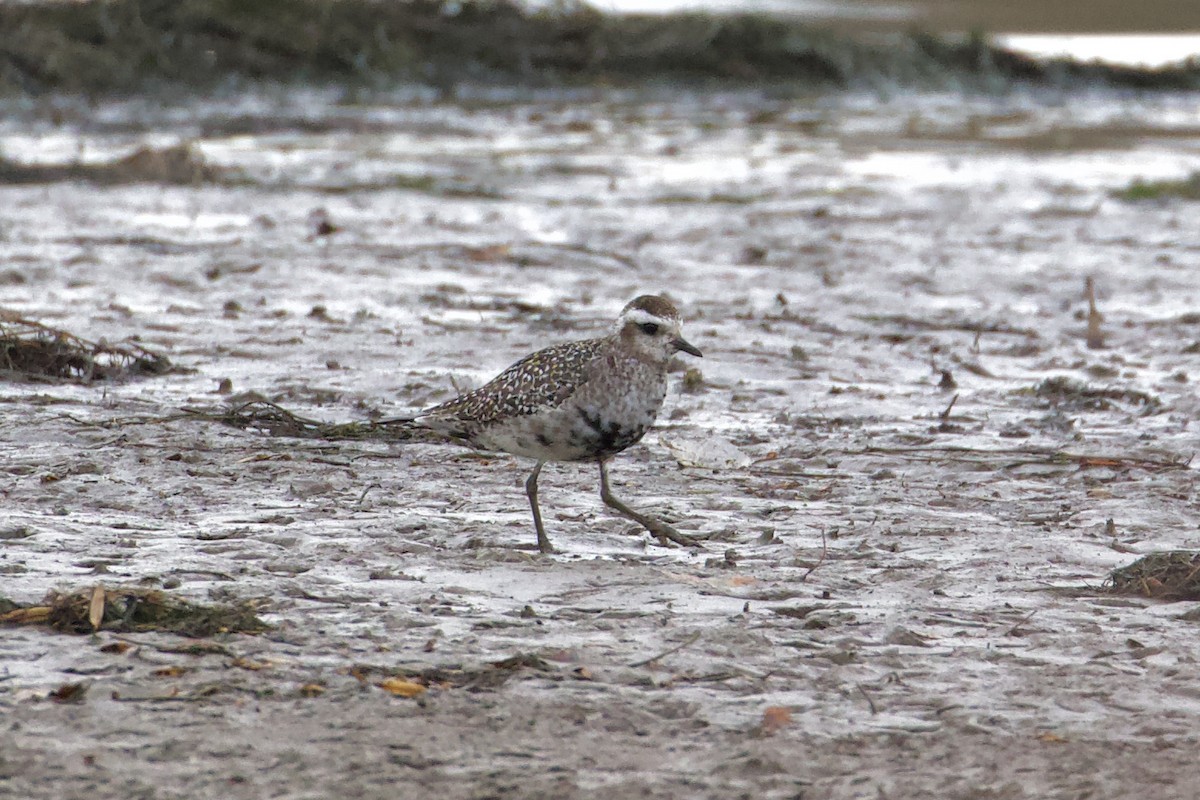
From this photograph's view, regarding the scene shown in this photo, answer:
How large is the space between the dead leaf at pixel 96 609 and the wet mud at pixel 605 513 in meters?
0.03

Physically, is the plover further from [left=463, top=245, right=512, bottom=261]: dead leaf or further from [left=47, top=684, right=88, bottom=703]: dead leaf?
[left=463, top=245, right=512, bottom=261]: dead leaf

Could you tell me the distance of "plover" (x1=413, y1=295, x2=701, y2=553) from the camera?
6.13 metres

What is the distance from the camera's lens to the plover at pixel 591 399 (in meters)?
6.13

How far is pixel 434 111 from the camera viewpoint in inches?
854

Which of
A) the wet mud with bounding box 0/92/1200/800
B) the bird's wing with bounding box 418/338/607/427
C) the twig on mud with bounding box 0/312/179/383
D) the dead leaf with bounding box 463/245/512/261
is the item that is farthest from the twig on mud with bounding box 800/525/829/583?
the dead leaf with bounding box 463/245/512/261

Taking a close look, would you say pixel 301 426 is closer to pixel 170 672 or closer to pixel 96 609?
pixel 96 609

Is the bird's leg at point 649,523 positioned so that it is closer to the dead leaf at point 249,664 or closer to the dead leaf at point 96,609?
A: the dead leaf at point 249,664

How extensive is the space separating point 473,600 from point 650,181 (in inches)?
454

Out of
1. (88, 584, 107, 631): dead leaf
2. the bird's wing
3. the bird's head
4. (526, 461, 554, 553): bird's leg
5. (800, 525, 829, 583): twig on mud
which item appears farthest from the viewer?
the bird's head

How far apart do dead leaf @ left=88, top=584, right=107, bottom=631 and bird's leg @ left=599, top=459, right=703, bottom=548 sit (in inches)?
78.6

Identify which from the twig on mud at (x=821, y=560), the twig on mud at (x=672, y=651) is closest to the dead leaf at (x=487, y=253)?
the twig on mud at (x=821, y=560)

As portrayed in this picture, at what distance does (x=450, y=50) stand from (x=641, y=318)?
59.0 feet

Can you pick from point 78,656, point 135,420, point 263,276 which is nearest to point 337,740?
point 78,656

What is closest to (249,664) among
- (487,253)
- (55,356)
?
(55,356)
